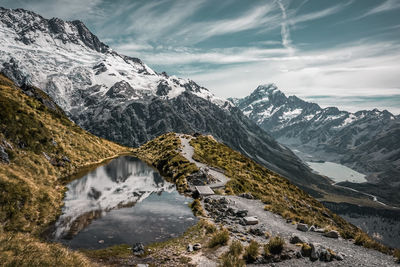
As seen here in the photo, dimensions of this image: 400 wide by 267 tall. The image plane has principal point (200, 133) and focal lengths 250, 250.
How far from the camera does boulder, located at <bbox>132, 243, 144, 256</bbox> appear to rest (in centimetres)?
2246

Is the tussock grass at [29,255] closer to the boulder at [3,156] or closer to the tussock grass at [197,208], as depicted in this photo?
the tussock grass at [197,208]

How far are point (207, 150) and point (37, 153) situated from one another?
204 ft

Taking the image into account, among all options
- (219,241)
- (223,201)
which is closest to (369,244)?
(219,241)

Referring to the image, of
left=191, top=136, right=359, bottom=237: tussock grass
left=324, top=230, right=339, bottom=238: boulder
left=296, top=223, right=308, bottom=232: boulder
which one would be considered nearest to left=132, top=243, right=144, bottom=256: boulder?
left=296, top=223, right=308, bottom=232: boulder

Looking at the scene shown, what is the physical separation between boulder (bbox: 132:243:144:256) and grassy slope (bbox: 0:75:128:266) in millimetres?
5532

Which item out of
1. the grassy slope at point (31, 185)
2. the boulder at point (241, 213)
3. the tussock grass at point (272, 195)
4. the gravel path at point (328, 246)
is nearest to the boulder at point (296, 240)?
the gravel path at point (328, 246)

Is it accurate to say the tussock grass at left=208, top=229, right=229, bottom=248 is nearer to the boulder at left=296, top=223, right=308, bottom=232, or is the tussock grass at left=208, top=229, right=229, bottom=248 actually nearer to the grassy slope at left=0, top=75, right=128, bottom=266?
the boulder at left=296, top=223, right=308, bottom=232

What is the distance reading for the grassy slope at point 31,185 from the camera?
15.4 meters

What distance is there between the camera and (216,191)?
46375mm

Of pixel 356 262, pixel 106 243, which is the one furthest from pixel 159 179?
pixel 356 262

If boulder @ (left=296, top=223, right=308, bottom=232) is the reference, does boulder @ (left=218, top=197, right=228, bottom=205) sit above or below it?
above

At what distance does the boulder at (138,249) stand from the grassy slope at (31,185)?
5.53m

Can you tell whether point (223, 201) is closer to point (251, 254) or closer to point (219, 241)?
point (219, 241)

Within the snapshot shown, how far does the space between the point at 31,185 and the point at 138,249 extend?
1878 centimetres
